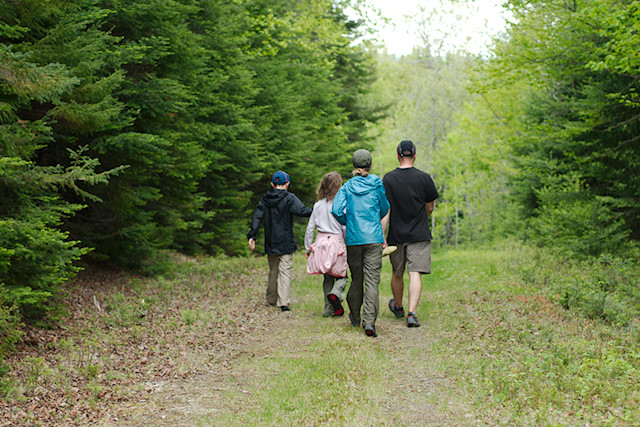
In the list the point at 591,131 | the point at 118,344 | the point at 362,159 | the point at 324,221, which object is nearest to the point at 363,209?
the point at 362,159

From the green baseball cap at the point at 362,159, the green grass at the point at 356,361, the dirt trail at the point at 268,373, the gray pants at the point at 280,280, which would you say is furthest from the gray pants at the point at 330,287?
the green baseball cap at the point at 362,159

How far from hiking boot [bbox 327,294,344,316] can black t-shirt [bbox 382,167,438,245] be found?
133cm

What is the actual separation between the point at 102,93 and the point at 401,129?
146ft

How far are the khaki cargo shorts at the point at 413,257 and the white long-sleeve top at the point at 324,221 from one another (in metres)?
0.98

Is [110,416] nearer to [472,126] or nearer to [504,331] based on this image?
[504,331]

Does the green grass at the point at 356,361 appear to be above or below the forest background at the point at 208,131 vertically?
below

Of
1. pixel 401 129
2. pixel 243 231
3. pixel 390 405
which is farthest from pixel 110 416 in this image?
pixel 401 129

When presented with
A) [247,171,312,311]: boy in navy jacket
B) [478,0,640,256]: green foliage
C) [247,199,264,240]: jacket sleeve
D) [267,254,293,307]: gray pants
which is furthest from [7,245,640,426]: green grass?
[478,0,640,256]: green foliage

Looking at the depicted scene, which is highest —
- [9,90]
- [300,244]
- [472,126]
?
[472,126]

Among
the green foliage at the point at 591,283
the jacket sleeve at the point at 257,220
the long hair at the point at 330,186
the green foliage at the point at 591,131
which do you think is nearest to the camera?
the green foliage at the point at 591,283

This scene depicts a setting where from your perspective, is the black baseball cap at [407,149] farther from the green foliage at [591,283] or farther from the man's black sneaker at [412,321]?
the green foliage at [591,283]

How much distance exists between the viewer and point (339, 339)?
7.29 m

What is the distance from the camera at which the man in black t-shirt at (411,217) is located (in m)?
8.20

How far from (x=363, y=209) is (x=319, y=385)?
2901 mm
